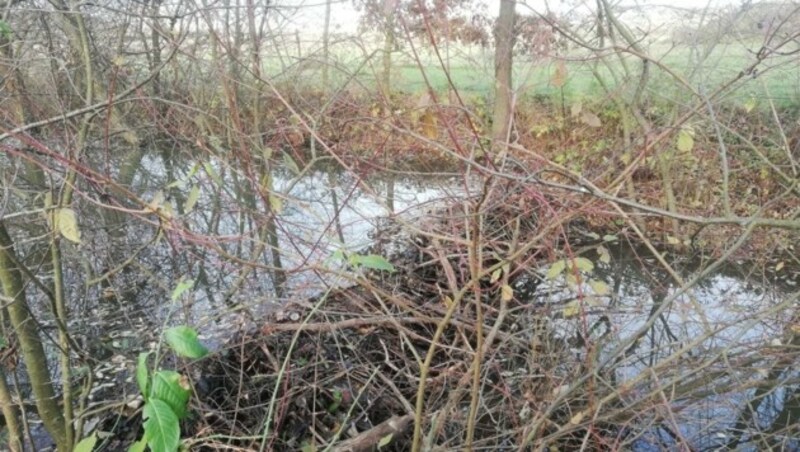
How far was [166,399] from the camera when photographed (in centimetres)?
187

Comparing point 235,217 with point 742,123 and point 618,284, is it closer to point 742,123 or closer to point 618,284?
point 618,284

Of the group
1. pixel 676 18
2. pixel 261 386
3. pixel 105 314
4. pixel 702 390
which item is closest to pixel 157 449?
pixel 261 386

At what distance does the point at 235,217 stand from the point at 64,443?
121 inches

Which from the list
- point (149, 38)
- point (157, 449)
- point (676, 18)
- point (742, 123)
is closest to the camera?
point (157, 449)

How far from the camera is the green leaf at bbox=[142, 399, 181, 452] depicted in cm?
179

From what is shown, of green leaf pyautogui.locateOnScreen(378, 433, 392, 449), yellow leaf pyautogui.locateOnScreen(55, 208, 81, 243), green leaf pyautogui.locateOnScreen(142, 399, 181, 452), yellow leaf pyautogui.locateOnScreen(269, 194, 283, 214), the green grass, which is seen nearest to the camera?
green leaf pyautogui.locateOnScreen(142, 399, 181, 452)

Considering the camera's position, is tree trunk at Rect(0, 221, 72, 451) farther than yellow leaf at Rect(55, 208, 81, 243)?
Yes

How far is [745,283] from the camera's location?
5473 millimetres

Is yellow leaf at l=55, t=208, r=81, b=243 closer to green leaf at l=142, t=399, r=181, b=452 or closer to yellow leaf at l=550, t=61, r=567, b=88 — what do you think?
green leaf at l=142, t=399, r=181, b=452

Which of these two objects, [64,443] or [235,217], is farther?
[235,217]

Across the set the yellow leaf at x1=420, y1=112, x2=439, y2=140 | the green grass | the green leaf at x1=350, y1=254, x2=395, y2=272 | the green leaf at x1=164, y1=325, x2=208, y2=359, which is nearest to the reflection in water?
the green leaf at x1=350, y1=254, x2=395, y2=272

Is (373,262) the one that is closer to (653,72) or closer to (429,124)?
(429,124)

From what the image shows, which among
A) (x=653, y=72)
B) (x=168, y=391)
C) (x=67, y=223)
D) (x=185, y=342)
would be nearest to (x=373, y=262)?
(x=185, y=342)

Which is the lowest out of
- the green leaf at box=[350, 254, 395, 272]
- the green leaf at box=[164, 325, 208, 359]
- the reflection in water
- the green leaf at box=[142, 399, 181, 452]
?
the reflection in water
